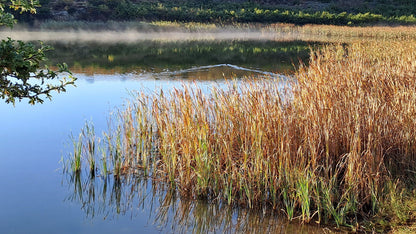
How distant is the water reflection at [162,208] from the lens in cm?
380

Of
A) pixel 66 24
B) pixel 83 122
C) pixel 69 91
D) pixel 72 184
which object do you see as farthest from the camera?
pixel 66 24

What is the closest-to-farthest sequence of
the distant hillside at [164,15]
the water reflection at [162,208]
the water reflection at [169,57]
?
the water reflection at [162,208] < the water reflection at [169,57] < the distant hillside at [164,15]

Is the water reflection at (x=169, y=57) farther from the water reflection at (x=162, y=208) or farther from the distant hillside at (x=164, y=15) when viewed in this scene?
the distant hillside at (x=164, y=15)

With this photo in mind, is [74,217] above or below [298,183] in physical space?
below

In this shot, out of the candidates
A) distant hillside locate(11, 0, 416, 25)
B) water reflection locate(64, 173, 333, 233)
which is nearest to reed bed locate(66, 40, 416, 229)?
water reflection locate(64, 173, 333, 233)

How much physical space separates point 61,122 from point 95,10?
26.7 meters

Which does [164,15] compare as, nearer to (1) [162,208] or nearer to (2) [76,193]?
(2) [76,193]

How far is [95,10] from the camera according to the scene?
106 ft

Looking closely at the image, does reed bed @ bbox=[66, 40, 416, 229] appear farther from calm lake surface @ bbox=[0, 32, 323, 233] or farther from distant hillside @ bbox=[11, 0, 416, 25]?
distant hillside @ bbox=[11, 0, 416, 25]

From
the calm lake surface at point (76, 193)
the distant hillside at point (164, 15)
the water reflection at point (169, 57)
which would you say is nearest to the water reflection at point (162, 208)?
the calm lake surface at point (76, 193)

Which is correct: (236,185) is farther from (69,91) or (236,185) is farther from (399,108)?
(69,91)

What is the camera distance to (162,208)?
4145 mm

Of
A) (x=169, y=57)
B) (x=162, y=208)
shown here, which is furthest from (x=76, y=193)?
(x=169, y=57)

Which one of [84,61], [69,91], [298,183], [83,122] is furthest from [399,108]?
[84,61]
